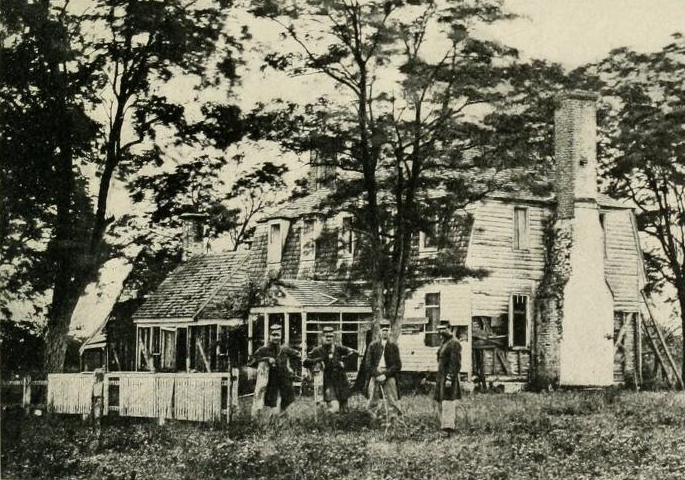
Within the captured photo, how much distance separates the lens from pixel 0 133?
13234 mm

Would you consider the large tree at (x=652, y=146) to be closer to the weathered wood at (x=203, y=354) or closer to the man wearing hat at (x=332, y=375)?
the man wearing hat at (x=332, y=375)

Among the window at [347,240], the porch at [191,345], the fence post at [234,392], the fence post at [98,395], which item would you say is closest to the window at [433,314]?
the porch at [191,345]

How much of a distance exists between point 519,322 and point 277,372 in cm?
993

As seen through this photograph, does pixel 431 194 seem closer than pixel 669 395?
Yes

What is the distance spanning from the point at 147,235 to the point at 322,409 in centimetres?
358

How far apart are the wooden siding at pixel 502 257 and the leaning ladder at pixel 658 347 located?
2666 mm

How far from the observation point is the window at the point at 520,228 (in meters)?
22.8

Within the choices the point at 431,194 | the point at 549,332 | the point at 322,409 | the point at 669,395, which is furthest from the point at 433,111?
the point at 549,332

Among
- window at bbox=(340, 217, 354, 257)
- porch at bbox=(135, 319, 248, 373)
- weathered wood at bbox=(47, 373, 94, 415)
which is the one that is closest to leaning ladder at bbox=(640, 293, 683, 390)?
window at bbox=(340, 217, 354, 257)

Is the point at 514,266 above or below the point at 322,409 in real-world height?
above

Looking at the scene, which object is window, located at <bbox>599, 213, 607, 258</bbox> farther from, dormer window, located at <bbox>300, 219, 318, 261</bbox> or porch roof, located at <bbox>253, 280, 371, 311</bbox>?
dormer window, located at <bbox>300, 219, 318, 261</bbox>

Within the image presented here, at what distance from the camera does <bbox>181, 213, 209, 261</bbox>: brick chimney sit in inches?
611

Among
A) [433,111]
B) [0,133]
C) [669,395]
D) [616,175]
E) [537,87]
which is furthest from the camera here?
[616,175]

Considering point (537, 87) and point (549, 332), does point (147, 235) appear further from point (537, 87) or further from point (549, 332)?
point (549, 332)
